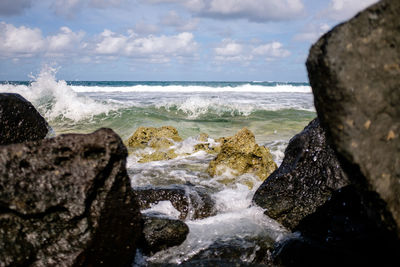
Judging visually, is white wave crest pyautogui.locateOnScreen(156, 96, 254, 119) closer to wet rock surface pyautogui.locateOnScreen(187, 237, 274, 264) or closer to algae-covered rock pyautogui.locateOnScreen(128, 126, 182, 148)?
algae-covered rock pyautogui.locateOnScreen(128, 126, 182, 148)

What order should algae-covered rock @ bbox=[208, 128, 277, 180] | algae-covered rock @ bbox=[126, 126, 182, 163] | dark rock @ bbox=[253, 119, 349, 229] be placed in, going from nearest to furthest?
dark rock @ bbox=[253, 119, 349, 229] < algae-covered rock @ bbox=[208, 128, 277, 180] < algae-covered rock @ bbox=[126, 126, 182, 163]

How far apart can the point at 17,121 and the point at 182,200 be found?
6.68 feet

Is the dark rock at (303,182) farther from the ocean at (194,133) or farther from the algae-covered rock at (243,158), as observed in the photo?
the algae-covered rock at (243,158)

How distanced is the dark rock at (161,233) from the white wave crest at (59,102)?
41.4 ft

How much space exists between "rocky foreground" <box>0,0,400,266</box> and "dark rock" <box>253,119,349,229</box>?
0.01 metres

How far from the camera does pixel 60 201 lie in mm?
2357

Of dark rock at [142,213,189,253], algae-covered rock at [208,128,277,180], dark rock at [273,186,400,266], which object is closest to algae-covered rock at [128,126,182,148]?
algae-covered rock at [208,128,277,180]

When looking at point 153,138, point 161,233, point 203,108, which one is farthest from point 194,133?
point 161,233

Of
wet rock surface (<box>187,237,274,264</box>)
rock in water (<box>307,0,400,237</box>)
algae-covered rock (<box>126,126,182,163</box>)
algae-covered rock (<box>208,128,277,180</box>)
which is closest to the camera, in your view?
rock in water (<box>307,0,400,237</box>)

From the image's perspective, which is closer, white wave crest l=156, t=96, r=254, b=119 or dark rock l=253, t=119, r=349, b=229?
dark rock l=253, t=119, r=349, b=229

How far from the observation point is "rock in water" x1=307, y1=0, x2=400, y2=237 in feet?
6.16

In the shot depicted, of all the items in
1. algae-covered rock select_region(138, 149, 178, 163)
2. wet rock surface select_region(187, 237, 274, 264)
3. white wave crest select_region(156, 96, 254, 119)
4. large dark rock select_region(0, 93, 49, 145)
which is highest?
large dark rock select_region(0, 93, 49, 145)

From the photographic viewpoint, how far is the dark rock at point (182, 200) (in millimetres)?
4410

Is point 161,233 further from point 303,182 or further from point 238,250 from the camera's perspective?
point 303,182
